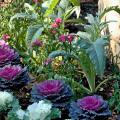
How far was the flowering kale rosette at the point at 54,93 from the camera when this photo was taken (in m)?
2.03

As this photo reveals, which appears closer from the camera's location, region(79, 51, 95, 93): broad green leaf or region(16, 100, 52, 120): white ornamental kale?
region(16, 100, 52, 120): white ornamental kale

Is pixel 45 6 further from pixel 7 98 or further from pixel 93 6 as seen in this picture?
pixel 7 98

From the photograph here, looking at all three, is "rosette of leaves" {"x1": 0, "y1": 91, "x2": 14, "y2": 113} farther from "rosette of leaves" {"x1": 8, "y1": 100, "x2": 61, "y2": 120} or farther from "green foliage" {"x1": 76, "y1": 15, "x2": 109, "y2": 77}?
"green foliage" {"x1": 76, "y1": 15, "x2": 109, "y2": 77}

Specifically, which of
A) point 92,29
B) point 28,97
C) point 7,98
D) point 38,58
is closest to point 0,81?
point 7,98

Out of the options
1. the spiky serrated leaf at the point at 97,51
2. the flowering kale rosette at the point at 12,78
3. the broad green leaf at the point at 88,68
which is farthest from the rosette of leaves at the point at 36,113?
the broad green leaf at the point at 88,68

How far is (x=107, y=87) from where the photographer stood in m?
3.02

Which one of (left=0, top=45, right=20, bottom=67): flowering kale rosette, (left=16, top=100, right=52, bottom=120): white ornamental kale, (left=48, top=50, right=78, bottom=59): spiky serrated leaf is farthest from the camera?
(left=48, top=50, right=78, bottom=59): spiky serrated leaf

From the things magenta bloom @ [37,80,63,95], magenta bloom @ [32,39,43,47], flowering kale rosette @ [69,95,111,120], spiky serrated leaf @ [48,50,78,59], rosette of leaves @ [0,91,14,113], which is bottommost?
flowering kale rosette @ [69,95,111,120]

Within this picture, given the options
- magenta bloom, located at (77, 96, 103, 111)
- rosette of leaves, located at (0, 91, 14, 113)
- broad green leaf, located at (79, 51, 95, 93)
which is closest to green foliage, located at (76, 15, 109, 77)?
broad green leaf, located at (79, 51, 95, 93)

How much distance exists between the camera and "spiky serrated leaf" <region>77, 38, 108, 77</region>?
2544 millimetres

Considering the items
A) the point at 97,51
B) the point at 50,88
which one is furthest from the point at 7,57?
Result: the point at 97,51

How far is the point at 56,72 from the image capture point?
305cm

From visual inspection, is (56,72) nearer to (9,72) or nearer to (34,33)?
(34,33)

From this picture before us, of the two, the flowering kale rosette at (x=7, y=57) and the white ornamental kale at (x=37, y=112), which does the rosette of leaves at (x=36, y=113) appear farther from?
the flowering kale rosette at (x=7, y=57)
